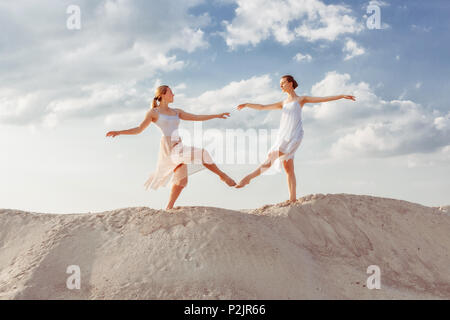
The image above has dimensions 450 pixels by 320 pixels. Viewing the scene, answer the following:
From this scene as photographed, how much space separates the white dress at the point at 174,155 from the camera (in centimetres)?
835

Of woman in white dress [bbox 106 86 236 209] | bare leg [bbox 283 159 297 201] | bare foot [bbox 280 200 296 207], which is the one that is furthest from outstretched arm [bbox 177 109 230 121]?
bare foot [bbox 280 200 296 207]

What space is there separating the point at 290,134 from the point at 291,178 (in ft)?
3.17

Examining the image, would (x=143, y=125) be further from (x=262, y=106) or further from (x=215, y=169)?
(x=262, y=106)

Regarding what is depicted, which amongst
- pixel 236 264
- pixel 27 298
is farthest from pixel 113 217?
pixel 236 264

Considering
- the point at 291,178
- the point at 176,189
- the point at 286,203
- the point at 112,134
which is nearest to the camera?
the point at 112,134

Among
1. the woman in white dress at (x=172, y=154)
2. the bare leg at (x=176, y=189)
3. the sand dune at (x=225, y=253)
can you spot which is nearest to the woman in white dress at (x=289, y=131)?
the sand dune at (x=225, y=253)

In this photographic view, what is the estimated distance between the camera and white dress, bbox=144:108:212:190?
27.4ft

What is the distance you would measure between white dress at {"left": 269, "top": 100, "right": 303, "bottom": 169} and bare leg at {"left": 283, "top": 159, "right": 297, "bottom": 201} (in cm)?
12

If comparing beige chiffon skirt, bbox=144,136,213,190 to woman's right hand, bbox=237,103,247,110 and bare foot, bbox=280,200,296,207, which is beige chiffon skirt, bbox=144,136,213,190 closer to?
woman's right hand, bbox=237,103,247,110

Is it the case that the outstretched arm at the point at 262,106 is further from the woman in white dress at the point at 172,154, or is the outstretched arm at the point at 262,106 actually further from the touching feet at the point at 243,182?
the touching feet at the point at 243,182

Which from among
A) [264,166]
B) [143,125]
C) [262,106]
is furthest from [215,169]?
[262,106]

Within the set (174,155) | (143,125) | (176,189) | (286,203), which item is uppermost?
(143,125)

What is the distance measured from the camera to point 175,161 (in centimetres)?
843
